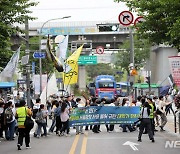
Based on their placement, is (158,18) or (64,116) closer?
(158,18)

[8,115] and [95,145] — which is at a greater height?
[8,115]

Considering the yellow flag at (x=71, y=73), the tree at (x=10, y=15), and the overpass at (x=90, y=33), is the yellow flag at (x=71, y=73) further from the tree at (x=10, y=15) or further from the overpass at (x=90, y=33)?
the overpass at (x=90, y=33)

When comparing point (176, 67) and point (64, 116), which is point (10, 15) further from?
point (176, 67)

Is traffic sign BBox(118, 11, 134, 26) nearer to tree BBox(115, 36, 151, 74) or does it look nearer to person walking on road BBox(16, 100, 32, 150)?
person walking on road BBox(16, 100, 32, 150)

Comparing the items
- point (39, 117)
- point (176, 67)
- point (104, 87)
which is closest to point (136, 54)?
point (104, 87)

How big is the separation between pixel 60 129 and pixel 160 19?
6555 millimetres

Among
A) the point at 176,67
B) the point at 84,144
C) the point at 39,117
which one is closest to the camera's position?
the point at 84,144

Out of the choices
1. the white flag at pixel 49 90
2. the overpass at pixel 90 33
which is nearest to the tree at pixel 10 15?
the white flag at pixel 49 90

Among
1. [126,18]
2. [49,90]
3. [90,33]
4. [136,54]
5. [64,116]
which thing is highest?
[90,33]

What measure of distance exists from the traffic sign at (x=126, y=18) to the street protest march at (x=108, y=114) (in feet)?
22.3

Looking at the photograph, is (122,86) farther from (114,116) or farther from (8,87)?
(114,116)

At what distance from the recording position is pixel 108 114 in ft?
75.7

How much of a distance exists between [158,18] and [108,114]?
18.7 feet

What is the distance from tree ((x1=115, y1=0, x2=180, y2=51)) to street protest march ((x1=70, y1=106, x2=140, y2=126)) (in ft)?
12.5
